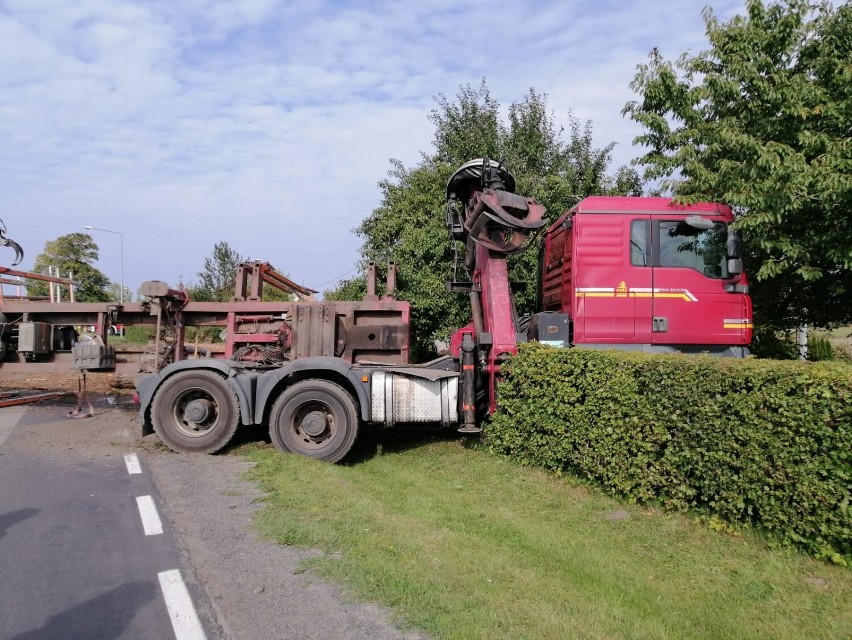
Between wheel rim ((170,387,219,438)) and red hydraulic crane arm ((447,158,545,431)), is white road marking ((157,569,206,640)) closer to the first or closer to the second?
wheel rim ((170,387,219,438))

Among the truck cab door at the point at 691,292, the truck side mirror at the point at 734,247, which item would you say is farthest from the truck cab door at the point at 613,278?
the truck side mirror at the point at 734,247

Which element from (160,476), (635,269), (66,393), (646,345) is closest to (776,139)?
(635,269)

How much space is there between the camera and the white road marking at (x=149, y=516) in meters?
4.79

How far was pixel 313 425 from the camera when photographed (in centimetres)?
727

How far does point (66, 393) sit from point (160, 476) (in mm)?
7469

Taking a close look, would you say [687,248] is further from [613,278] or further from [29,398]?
[29,398]

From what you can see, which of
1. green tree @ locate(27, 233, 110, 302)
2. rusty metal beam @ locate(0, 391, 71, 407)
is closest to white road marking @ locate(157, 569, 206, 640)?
rusty metal beam @ locate(0, 391, 71, 407)

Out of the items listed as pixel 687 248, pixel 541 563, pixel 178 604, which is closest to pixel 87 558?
pixel 178 604

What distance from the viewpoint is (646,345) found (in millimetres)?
7117

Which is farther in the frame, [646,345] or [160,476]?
[646,345]

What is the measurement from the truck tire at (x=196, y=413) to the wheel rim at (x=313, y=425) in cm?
71

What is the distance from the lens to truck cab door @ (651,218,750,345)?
705 centimetres

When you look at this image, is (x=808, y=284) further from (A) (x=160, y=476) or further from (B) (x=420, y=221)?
(A) (x=160, y=476)

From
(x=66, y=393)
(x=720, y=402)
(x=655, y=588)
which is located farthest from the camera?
(x=66, y=393)
